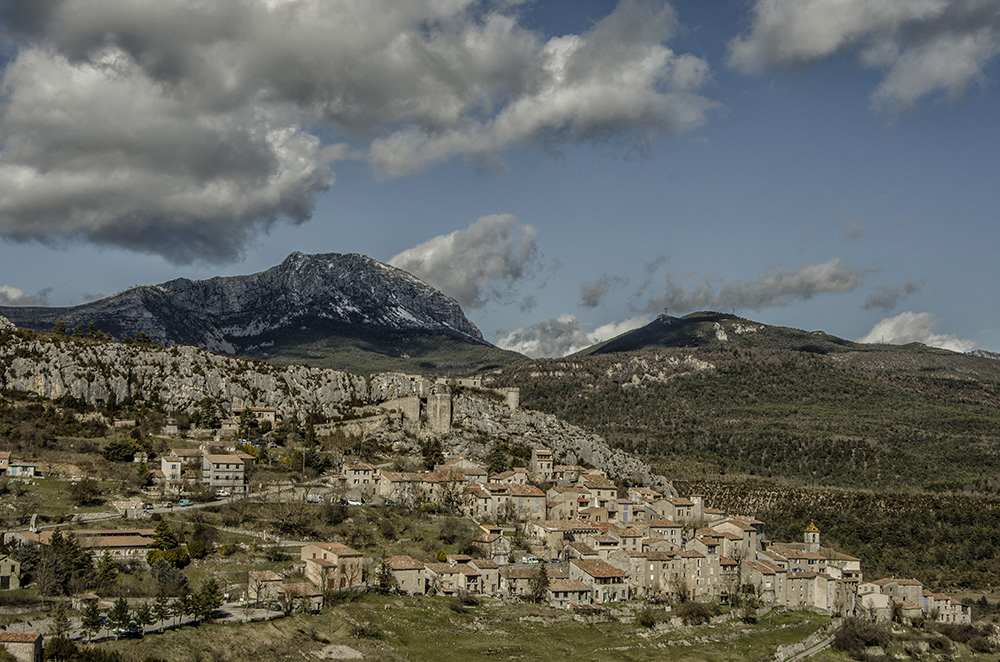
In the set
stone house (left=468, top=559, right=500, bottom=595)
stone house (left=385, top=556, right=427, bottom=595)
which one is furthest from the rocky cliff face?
stone house (left=385, top=556, right=427, bottom=595)

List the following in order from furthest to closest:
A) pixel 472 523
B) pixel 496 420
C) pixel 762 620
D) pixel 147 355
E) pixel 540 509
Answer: pixel 496 420 → pixel 147 355 → pixel 540 509 → pixel 472 523 → pixel 762 620

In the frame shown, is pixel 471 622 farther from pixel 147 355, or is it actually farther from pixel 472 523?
pixel 147 355

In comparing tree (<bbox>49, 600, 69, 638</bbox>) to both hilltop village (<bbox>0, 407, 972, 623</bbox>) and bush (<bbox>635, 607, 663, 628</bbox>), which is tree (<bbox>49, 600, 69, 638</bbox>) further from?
bush (<bbox>635, 607, 663, 628</bbox>)

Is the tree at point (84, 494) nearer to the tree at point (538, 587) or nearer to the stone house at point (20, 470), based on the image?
the stone house at point (20, 470)

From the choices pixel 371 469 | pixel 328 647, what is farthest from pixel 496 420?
pixel 328 647

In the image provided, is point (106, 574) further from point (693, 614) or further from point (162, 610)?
point (693, 614)

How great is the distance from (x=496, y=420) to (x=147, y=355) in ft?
150

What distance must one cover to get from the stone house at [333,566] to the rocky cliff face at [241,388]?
4394cm

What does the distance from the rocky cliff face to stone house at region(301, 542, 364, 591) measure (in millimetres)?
43944

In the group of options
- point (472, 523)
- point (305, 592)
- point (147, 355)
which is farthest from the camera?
point (147, 355)

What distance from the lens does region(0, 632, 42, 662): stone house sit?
45.0m

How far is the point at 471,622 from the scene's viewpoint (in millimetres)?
64938

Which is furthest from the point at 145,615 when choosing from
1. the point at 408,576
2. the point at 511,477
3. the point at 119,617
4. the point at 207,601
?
the point at 511,477

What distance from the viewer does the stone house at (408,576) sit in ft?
224
